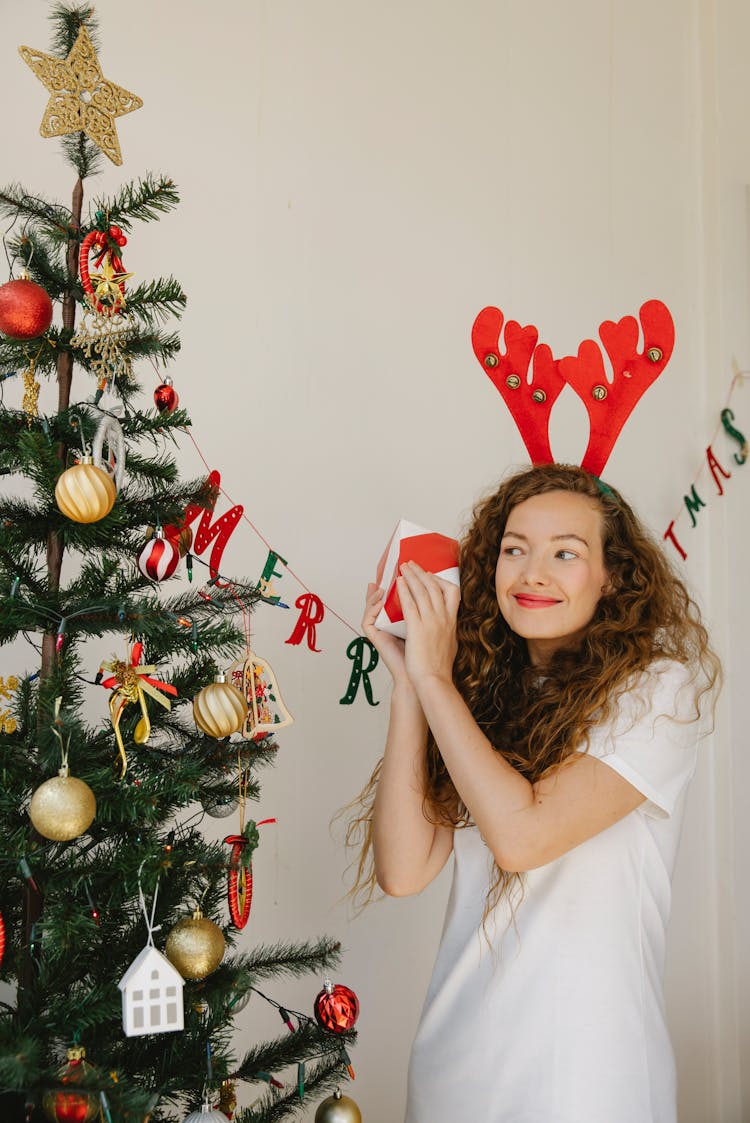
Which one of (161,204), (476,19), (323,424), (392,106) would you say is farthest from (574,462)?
(161,204)

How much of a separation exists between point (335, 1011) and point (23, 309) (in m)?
0.84

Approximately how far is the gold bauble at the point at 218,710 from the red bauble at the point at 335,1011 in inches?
14.2

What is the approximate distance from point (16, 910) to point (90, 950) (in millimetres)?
104

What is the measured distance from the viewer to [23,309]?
1.06 m

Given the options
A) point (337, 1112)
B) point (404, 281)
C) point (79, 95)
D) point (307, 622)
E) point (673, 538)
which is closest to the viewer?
point (79, 95)

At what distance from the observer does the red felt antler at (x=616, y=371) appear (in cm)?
153

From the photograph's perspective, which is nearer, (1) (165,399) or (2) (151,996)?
(2) (151,996)

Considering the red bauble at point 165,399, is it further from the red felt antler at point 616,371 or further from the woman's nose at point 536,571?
the red felt antler at point 616,371

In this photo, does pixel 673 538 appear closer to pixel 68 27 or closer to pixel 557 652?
pixel 557 652

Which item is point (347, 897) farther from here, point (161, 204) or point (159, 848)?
point (161, 204)

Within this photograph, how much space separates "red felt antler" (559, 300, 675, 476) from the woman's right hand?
14.3 inches

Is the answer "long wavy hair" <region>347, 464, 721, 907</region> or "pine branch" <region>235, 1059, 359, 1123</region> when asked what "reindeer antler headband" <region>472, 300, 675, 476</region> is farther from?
"pine branch" <region>235, 1059, 359, 1123</region>

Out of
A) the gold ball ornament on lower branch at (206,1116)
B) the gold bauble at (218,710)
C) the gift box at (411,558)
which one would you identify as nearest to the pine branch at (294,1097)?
the gold ball ornament on lower branch at (206,1116)

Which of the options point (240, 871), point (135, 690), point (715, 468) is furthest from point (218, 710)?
point (715, 468)
